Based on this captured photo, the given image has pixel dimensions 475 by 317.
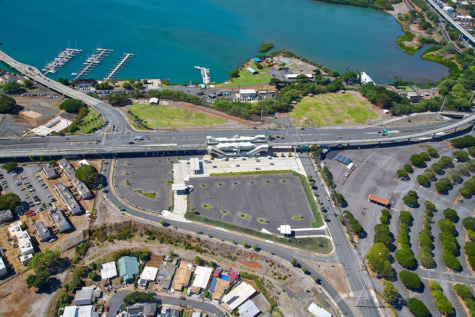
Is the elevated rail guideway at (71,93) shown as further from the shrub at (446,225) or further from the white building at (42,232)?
the shrub at (446,225)

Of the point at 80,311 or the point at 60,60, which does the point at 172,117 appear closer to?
the point at 80,311

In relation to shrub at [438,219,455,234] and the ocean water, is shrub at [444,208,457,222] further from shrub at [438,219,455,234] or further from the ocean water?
the ocean water

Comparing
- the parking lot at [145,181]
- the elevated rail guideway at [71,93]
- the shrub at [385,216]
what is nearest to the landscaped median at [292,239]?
the parking lot at [145,181]

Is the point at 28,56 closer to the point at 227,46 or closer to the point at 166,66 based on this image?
the point at 166,66

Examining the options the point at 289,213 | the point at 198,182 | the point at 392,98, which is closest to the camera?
the point at 289,213

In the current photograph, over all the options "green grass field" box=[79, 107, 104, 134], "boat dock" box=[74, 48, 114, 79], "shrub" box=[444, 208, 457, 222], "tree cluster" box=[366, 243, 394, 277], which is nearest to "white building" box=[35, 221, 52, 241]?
"green grass field" box=[79, 107, 104, 134]

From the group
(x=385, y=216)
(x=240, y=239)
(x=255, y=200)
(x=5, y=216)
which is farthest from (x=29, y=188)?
(x=385, y=216)

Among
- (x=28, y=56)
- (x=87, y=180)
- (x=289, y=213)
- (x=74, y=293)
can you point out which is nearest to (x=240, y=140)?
(x=289, y=213)
